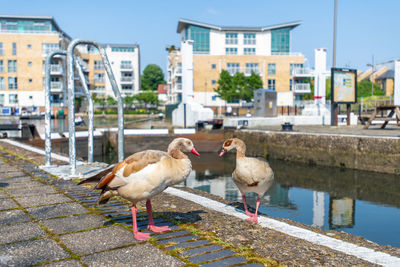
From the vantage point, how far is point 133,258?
3.43 meters

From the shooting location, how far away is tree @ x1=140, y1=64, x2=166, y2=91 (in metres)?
110

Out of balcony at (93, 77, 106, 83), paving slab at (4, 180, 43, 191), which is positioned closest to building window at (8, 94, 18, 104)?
balcony at (93, 77, 106, 83)

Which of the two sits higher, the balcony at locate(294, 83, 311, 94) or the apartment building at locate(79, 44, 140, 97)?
the apartment building at locate(79, 44, 140, 97)

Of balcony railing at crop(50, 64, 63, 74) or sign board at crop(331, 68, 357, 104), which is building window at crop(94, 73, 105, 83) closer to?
balcony railing at crop(50, 64, 63, 74)

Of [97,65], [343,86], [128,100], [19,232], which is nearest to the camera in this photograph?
[19,232]

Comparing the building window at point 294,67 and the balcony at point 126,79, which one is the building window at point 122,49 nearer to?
the balcony at point 126,79

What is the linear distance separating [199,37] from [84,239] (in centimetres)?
6895

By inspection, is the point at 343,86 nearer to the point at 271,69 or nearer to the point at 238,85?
the point at 238,85

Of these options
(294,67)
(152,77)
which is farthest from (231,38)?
(152,77)

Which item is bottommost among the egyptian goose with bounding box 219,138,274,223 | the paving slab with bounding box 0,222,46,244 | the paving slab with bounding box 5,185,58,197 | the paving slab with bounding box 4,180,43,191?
the paving slab with bounding box 4,180,43,191

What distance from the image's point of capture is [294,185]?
573 inches

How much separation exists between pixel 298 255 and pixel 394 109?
72.5 feet

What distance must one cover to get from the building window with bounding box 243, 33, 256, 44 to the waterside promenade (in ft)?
227

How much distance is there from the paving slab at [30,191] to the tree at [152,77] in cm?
10454
